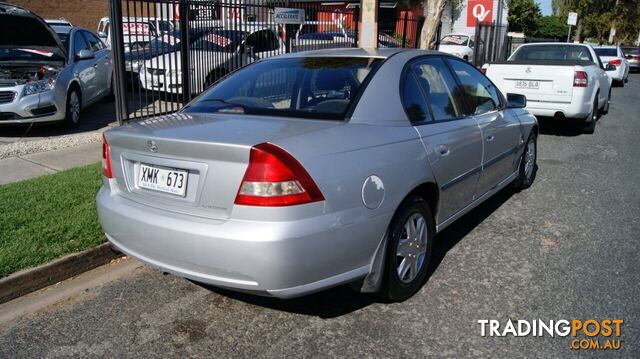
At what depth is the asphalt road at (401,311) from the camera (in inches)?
117

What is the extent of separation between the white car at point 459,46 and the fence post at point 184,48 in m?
13.8

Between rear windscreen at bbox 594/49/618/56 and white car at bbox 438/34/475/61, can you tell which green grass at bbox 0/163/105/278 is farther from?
rear windscreen at bbox 594/49/618/56

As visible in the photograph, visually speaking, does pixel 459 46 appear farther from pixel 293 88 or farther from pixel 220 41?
pixel 293 88

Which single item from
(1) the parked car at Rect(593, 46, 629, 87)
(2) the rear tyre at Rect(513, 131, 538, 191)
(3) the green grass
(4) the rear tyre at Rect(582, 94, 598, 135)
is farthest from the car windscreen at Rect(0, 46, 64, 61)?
(1) the parked car at Rect(593, 46, 629, 87)

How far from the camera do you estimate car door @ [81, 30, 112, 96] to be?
394 inches

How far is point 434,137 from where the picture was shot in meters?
3.59

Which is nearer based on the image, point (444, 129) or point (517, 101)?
point (444, 129)

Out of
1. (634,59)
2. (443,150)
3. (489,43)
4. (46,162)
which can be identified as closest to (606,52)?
(489,43)

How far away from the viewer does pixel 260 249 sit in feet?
8.47

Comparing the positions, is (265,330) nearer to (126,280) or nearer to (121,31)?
(126,280)

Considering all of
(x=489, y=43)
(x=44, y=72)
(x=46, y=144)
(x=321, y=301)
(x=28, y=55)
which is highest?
(x=489, y=43)

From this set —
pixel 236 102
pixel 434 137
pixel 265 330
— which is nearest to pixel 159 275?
pixel 265 330

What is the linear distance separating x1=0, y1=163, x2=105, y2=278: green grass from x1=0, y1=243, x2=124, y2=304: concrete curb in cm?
6

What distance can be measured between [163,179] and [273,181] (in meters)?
0.72
